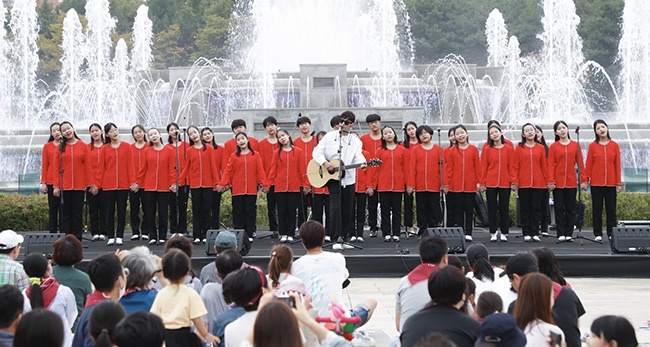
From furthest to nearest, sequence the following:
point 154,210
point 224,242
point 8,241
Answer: point 154,210, point 224,242, point 8,241

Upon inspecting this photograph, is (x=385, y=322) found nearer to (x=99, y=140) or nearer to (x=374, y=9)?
(x=99, y=140)

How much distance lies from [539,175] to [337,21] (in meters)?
26.2

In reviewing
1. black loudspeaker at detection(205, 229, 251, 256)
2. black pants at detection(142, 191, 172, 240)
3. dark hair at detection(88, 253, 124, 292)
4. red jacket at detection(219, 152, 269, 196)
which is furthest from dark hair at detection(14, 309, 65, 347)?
black pants at detection(142, 191, 172, 240)

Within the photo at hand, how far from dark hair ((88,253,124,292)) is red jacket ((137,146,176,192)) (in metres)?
8.37

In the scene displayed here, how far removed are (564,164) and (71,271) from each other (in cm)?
865

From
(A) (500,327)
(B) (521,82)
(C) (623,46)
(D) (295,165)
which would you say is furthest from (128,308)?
(C) (623,46)

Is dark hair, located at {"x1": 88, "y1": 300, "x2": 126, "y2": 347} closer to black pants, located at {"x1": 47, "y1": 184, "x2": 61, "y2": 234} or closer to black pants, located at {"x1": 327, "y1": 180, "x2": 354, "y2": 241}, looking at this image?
black pants, located at {"x1": 327, "y1": 180, "x2": 354, "y2": 241}

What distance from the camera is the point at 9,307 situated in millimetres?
6012

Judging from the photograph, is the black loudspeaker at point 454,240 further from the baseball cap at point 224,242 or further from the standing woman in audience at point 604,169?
the baseball cap at point 224,242

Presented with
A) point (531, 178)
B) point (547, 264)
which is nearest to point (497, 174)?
point (531, 178)

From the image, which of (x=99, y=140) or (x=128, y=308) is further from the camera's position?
(x=99, y=140)

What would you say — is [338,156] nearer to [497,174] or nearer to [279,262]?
[497,174]

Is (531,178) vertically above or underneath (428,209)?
above

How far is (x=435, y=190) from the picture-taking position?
15.3m
